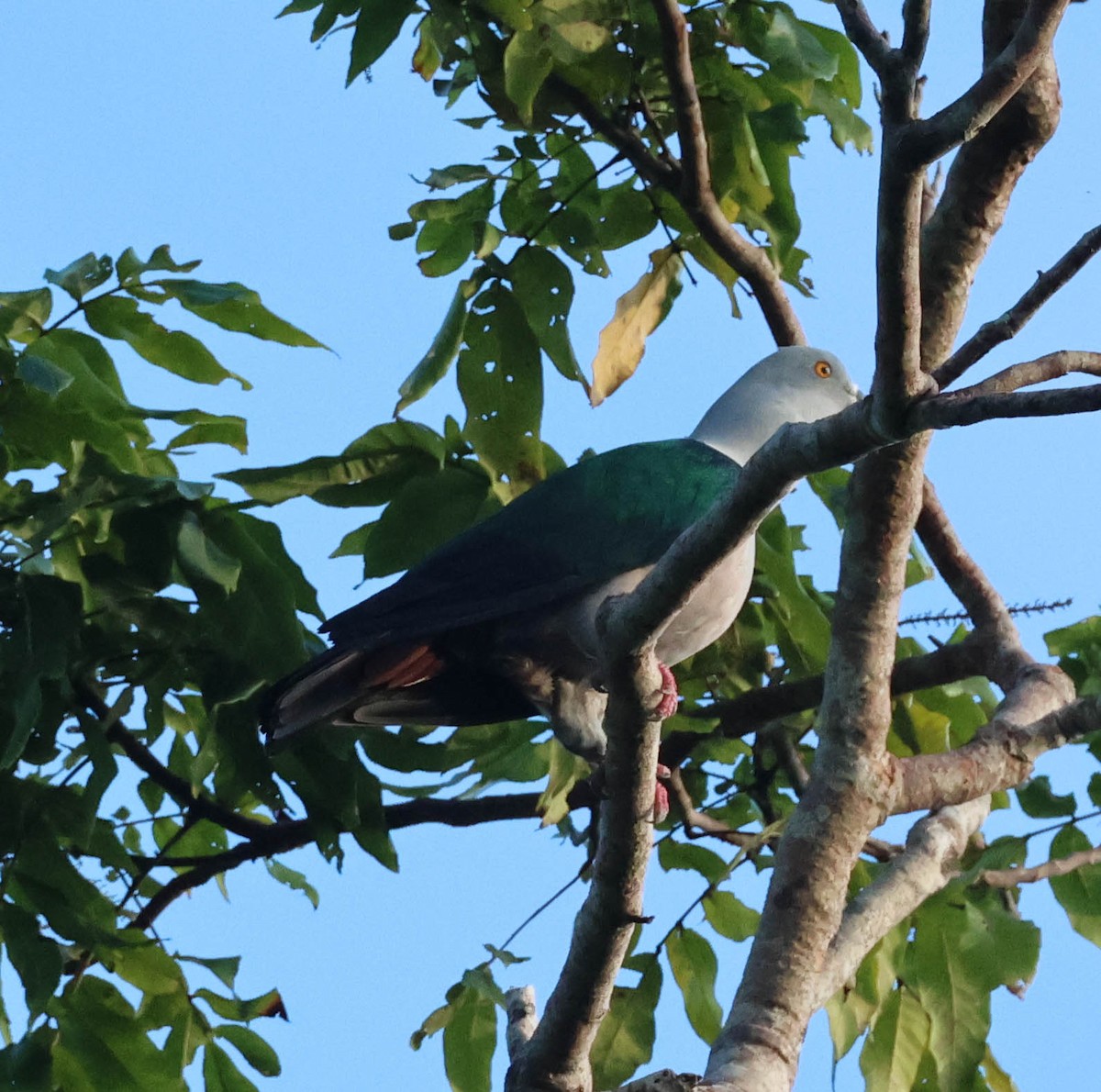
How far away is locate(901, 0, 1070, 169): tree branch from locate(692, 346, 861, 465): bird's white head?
86.9 inches

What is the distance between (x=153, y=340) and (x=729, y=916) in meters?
1.81

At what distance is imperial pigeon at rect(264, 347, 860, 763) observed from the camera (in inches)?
127

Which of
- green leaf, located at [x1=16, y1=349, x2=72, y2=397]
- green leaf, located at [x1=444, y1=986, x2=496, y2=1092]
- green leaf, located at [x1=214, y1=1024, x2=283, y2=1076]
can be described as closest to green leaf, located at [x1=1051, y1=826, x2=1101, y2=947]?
green leaf, located at [x1=444, y1=986, x2=496, y2=1092]

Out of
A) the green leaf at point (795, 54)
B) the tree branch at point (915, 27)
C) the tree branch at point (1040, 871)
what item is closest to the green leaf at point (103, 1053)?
the tree branch at point (1040, 871)

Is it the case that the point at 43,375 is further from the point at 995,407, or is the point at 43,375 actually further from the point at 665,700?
the point at 995,407

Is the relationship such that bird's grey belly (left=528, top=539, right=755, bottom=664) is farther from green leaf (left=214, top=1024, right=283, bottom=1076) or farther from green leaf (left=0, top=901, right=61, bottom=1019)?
green leaf (left=0, top=901, right=61, bottom=1019)

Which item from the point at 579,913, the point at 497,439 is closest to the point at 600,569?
the point at 497,439

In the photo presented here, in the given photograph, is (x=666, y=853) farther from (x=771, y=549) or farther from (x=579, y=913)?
(x=579, y=913)

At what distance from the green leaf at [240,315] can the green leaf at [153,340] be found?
84 mm

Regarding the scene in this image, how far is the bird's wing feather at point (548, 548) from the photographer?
326cm

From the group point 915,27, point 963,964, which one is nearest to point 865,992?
point 963,964

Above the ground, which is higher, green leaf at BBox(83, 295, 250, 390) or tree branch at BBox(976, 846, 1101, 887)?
green leaf at BBox(83, 295, 250, 390)

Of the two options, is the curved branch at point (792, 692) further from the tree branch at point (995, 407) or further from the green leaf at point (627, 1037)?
the tree branch at point (995, 407)

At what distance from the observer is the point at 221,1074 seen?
294 centimetres
